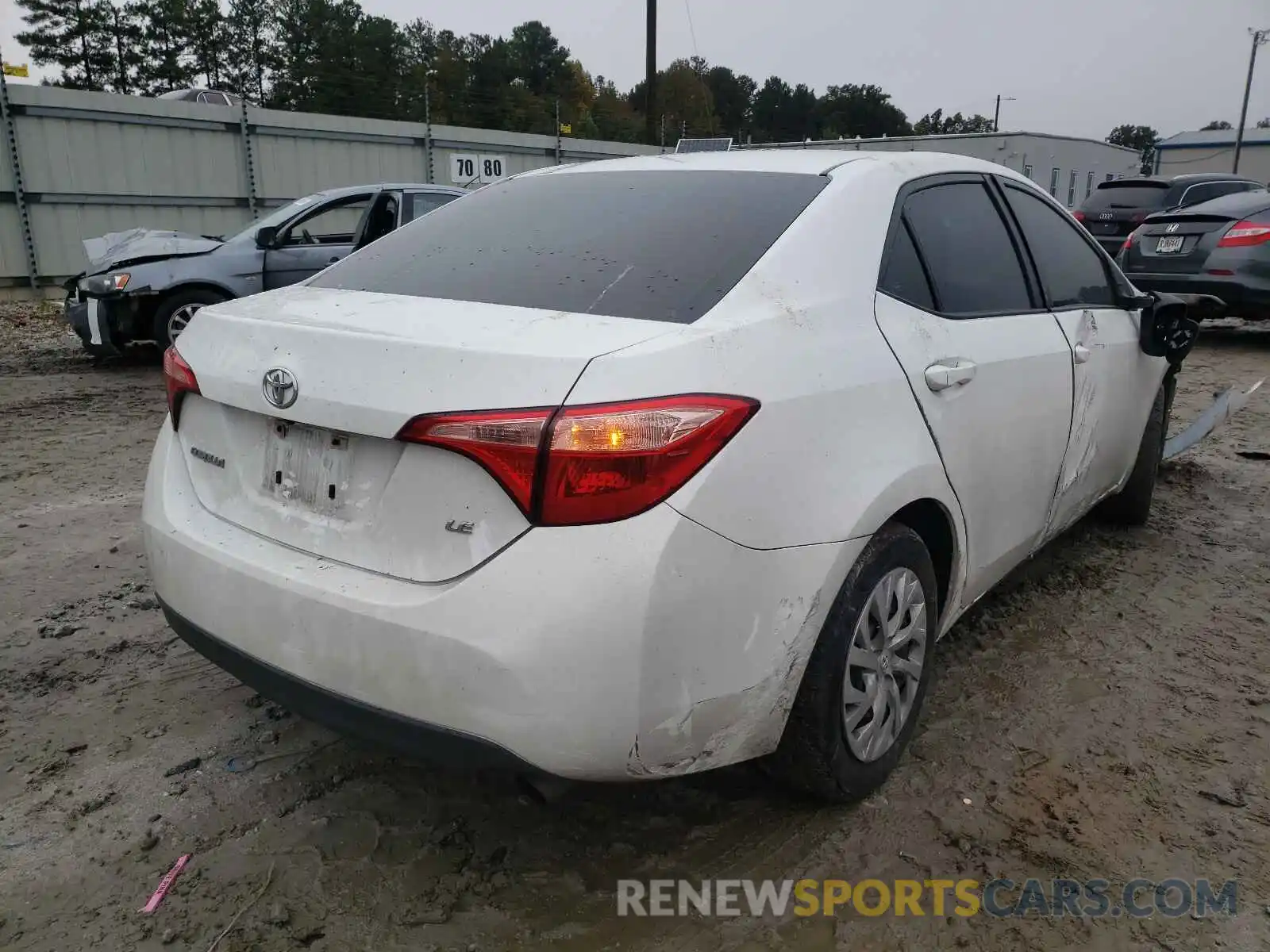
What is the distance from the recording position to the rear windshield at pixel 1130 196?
1334 centimetres

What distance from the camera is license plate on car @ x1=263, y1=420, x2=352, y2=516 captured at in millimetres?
1997

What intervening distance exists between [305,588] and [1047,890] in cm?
177

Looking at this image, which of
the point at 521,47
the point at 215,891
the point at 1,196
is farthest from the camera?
the point at 521,47

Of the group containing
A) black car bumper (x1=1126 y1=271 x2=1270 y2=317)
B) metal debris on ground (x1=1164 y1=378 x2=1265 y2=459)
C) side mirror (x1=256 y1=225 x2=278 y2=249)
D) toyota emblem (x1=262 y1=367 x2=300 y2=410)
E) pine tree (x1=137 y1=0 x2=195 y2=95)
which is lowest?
metal debris on ground (x1=1164 y1=378 x2=1265 y2=459)

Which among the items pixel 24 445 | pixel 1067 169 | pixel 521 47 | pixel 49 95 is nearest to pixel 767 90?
pixel 521 47

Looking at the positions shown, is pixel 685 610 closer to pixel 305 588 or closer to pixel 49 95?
pixel 305 588

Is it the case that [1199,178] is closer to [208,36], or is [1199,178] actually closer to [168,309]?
[168,309]

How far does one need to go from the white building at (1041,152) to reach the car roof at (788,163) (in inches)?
834

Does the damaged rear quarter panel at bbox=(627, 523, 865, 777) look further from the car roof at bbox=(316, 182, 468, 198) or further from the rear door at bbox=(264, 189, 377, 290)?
the rear door at bbox=(264, 189, 377, 290)

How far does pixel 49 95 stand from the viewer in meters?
12.7

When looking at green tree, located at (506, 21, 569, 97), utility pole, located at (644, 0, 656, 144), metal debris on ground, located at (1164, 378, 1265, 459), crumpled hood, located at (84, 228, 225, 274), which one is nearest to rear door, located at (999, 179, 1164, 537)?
metal debris on ground, located at (1164, 378, 1265, 459)

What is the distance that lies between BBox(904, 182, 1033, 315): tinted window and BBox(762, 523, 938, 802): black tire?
74 cm

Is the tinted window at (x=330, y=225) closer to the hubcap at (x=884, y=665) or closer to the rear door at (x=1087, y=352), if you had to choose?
the rear door at (x=1087, y=352)

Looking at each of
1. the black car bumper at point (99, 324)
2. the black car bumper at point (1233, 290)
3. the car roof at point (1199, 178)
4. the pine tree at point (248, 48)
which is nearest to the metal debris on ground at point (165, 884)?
the black car bumper at point (99, 324)
